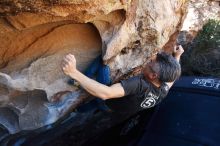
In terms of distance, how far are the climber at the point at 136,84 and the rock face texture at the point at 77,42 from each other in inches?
3.4

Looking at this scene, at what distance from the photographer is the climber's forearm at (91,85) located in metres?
2.21

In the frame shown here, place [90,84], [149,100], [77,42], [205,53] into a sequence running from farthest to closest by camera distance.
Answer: [205,53]
[149,100]
[77,42]
[90,84]

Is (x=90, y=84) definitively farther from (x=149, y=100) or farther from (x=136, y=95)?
(x=149, y=100)

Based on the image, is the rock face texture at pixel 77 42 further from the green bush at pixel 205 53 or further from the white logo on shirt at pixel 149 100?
the green bush at pixel 205 53

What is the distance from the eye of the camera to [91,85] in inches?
88.3

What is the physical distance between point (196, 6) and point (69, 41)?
2.41 m

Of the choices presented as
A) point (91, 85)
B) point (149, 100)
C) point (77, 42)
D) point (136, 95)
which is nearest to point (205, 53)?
point (149, 100)

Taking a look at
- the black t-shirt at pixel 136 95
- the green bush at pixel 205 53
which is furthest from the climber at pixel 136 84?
the green bush at pixel 205 53

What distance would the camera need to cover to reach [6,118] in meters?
2.59

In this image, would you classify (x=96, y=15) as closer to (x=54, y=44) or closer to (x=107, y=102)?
(x=54, y=44)

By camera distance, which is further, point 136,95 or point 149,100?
point 149,100

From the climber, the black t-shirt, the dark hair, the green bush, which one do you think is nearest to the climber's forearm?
the climber

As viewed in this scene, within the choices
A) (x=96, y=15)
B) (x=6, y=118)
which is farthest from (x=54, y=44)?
(x=6, y=118)

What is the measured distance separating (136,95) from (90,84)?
0.40 meters
